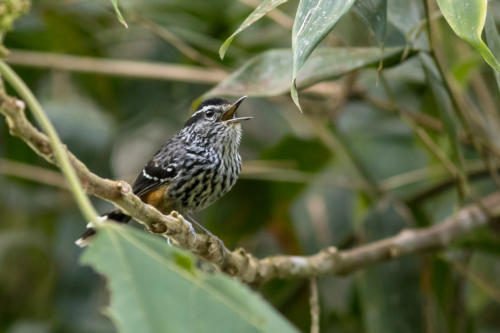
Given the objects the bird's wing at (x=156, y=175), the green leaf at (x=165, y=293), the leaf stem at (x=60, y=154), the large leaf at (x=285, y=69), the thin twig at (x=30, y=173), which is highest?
the thin twig at (x=30, y=173)

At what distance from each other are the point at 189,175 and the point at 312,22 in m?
1.91

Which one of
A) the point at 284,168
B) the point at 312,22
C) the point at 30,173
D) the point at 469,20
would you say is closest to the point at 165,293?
the point at 312,22

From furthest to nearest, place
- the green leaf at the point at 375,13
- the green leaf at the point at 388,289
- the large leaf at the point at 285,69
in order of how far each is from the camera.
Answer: the green leaf at the point at 388,289
the large leaf at the point at 285,69
the green leaf at the point at 375,13

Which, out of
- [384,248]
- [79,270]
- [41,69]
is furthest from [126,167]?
[384,248]

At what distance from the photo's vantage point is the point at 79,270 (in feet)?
16.7

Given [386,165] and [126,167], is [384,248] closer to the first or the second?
[386,165]

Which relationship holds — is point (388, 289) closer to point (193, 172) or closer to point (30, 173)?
point (193, 172)

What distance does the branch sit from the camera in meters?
1.80

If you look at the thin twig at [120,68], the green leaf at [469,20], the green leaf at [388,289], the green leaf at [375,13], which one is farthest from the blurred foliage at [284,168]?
the green leaf at [469,20]

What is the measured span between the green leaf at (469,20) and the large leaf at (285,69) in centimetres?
110

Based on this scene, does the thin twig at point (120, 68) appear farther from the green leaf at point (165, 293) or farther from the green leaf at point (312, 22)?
the green leaf at point (165, 293)

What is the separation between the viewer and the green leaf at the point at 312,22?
1.96 m

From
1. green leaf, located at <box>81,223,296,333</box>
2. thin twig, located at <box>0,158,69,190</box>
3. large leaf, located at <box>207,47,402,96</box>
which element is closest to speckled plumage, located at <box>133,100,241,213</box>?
large leaf, located at <box>207,47,402,96</box>

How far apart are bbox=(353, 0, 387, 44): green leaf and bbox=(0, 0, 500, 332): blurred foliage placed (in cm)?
141
